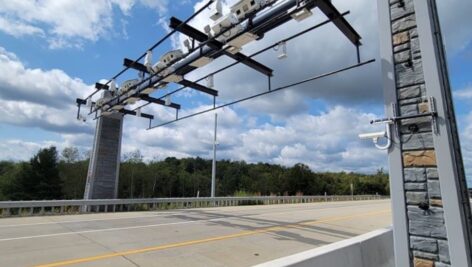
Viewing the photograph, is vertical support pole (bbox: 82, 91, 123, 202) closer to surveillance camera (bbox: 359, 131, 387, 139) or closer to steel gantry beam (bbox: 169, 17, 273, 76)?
steel gantry beam (bbox: 169, 17, 273, 76)

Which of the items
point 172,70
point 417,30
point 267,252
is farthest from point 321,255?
point 172,70

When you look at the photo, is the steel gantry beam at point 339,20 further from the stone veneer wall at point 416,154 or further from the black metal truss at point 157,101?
the black metal truss at point 157,101

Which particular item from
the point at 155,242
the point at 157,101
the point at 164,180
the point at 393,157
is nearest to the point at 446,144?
the point at 393,157

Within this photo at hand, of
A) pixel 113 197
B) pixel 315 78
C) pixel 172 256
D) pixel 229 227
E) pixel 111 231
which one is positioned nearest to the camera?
pixel 172 256

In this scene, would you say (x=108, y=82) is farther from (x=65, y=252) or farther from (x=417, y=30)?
(x=417, y=30)

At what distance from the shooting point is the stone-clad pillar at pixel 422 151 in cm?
309

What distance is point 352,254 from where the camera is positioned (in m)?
4.27

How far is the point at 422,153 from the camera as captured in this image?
332 cm

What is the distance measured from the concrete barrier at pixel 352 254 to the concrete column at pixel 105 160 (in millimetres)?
14796

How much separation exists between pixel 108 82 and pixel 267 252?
1205 centimetres

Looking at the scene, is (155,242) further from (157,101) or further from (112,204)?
(112,204)

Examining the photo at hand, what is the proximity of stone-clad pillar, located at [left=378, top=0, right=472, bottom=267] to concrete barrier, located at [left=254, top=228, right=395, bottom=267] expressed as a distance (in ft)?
2.40

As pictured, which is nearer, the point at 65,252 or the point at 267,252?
the point at 65,252

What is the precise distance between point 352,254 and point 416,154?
1695mm
